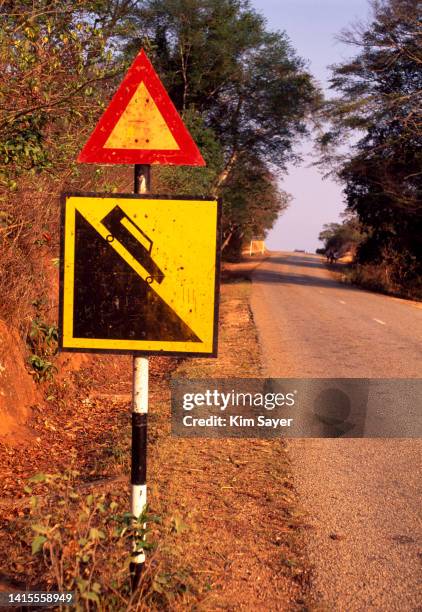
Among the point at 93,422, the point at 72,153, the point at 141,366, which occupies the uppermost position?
the point at 72,153

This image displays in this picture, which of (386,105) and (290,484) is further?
(386,105)

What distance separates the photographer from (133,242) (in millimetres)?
3703

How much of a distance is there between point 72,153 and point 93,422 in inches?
112

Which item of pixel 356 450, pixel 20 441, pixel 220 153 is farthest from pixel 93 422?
pixel 220 153

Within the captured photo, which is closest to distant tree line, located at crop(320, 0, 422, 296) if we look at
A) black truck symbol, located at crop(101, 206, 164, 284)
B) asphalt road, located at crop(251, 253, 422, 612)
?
asphalt road, located at crop(251, 253, 422, 612)

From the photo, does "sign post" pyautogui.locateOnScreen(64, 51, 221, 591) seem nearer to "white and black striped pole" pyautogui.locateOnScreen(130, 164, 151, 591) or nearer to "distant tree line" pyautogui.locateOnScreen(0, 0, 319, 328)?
"white and black striped pole" pyautogui.locateOnScreen(130, 164, 151, 591)

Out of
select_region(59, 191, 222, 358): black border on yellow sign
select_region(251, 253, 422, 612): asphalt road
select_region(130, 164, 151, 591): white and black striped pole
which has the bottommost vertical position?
select_region(251, 253, 422, 612): asphalt road

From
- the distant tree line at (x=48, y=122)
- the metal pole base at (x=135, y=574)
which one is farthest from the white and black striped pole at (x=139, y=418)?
the distant tree line at (x=48, y=122)

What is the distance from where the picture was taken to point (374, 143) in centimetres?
3312

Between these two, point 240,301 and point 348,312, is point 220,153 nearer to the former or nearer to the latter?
point 240,301

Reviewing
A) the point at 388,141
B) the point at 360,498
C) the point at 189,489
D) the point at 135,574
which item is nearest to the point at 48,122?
the point at 189,489

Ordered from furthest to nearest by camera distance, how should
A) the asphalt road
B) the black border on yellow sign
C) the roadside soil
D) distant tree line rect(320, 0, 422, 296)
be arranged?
1. distant tree line rect(320, 0, 422, 296)
2. the asphalt road
3. the roadside soil
4. the black border on yellow sign

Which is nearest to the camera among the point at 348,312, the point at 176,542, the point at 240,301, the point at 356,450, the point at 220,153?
the point at 176,542

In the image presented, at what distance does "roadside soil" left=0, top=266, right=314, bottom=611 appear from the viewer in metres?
4.24
